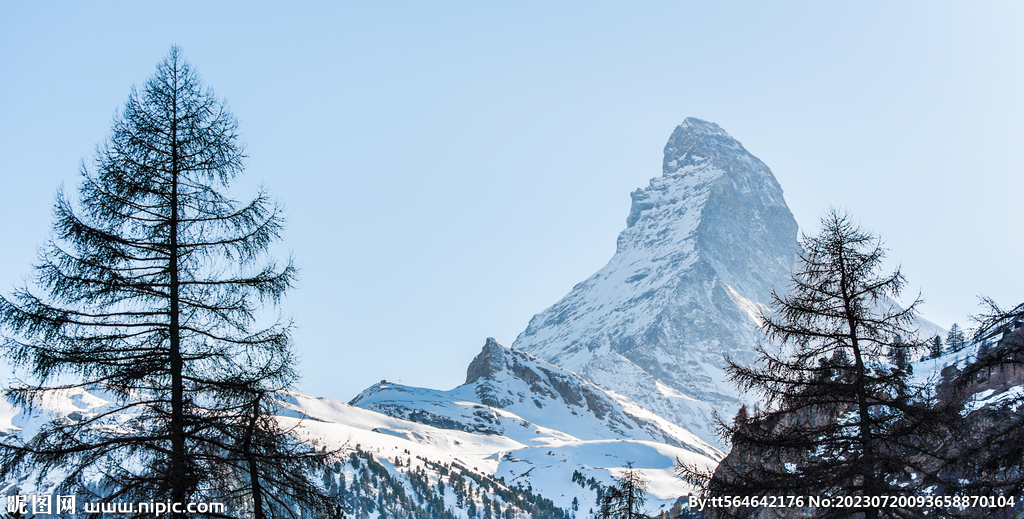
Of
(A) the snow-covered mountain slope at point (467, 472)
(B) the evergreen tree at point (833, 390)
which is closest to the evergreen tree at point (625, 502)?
(B) the evergreen tree at point (833, 390)

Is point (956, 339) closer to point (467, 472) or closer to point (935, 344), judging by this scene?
point (935, 344)

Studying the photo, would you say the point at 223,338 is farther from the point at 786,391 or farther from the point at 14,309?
the point at 786,391

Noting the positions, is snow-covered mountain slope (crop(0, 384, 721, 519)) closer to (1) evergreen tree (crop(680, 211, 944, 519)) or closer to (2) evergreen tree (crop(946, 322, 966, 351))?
(2) evergreen tree (crop(946, 322, 966, 351))

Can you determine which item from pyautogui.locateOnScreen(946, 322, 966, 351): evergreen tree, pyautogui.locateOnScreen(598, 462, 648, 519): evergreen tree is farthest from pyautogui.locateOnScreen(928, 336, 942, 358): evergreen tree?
pyautogui.locateOnScreen(598, 462, 648, 519): evergreen tree

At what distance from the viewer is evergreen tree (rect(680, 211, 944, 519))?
12094 millimetres

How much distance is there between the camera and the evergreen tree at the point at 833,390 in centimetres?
1209

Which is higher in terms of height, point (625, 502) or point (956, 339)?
point (956, 339)

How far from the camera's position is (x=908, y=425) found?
1218 cm

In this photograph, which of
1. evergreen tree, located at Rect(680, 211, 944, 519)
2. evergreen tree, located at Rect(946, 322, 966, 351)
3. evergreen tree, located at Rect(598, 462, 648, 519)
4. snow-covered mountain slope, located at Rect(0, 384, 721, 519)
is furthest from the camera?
snow-covered mountain slope, located at Rect(0, 384, 721, 519)

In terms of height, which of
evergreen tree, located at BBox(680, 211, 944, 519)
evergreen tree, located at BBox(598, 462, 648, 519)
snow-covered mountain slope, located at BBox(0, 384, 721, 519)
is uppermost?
evergreen tree, located at BBox(680, 211, 944, 519)

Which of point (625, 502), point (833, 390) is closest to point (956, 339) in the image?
point (833, 390)

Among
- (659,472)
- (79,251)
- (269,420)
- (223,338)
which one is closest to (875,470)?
(269,420)

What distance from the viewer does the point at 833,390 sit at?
40.5 feet

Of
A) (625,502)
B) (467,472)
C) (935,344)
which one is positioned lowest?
(467,472)
